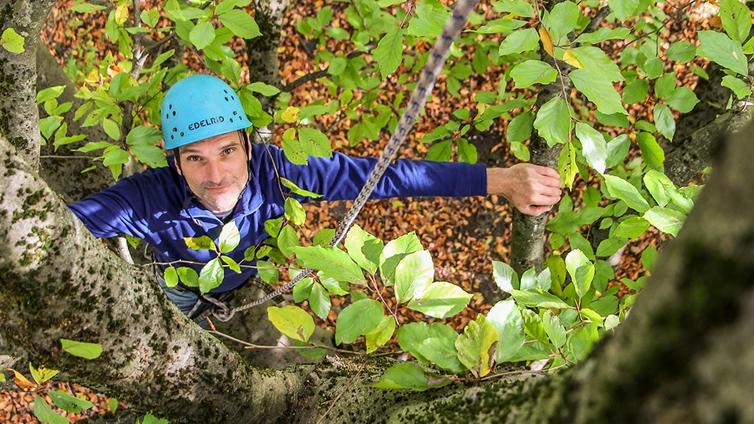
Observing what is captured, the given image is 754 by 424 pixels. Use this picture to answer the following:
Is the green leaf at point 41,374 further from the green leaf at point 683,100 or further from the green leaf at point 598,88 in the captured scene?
the green leaf at point 683,100

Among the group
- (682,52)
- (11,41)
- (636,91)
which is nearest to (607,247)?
(636,91)

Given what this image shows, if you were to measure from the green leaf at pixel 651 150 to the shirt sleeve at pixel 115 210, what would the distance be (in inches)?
69.8

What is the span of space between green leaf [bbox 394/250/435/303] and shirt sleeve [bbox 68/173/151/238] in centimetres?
133

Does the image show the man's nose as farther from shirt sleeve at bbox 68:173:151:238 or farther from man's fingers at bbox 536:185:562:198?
man's fingers at bbox 536:185:562:198

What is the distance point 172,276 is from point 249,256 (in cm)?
27

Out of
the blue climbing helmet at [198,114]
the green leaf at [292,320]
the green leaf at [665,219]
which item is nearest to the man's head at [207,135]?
the blue climbing helmet at [198,114]

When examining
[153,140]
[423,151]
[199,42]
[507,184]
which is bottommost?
[423,151]

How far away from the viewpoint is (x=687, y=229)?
→ 0.35m

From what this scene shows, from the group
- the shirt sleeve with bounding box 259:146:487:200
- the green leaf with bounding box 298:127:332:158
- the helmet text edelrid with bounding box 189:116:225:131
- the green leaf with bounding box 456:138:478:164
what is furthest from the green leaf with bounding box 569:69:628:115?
the helmet text edelrid with bounding box 189:116:225:131

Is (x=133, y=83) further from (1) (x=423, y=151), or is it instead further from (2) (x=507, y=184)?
(1) (x=423, y=151)

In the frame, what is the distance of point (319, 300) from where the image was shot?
148cm

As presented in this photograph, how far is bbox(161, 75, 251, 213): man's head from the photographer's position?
6.53 ft

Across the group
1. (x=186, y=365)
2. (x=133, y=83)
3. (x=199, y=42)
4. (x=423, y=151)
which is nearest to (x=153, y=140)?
(x=199, y=42)

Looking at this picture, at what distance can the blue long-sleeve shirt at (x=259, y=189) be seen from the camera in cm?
214
